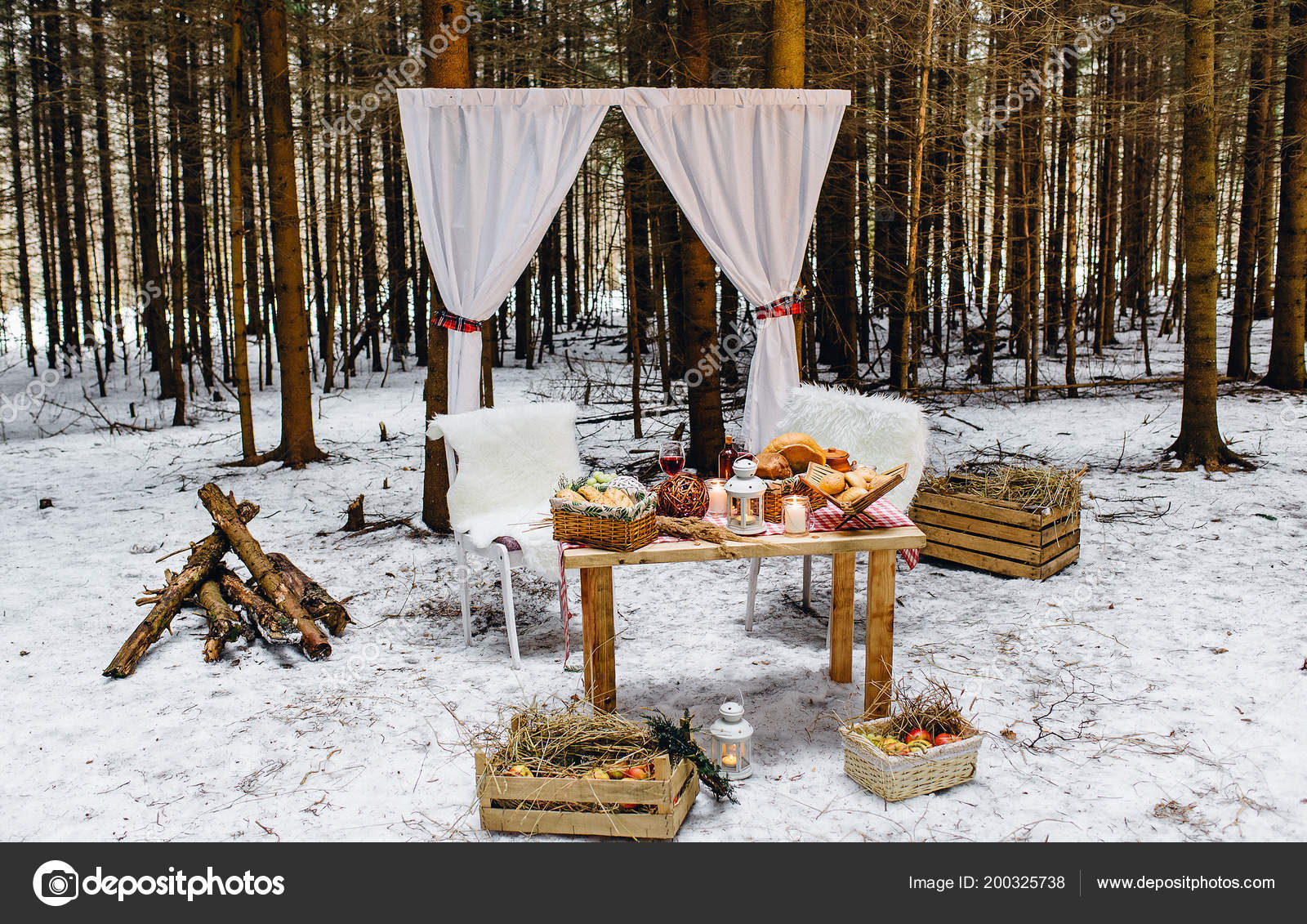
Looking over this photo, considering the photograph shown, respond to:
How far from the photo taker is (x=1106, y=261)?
1047 cm

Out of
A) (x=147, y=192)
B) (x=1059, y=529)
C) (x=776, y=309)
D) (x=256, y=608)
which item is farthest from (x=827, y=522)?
(x=147, y=192)

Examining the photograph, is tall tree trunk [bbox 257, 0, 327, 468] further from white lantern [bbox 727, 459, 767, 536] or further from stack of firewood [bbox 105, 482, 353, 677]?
white lantern [bbox 727, 459, 767, 536]

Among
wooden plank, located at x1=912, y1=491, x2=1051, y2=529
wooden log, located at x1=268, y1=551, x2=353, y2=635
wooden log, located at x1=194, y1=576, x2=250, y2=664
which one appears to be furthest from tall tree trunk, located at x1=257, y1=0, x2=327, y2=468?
wooden plank, located at x1=912, y1=491, x2=1051, y2=529

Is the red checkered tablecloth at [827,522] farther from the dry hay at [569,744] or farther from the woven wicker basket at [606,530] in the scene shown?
the dry hay at [569,744]

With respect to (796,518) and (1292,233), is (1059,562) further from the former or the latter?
(1292,233)

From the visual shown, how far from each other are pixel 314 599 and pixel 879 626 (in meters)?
2.46

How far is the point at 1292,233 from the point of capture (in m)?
8.00

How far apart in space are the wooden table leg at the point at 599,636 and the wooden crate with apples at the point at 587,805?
1.98 feet

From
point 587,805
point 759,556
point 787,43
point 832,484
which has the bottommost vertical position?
point 587,805

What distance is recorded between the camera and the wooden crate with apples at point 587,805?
251cm

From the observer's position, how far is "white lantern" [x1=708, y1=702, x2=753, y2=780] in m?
2.83
